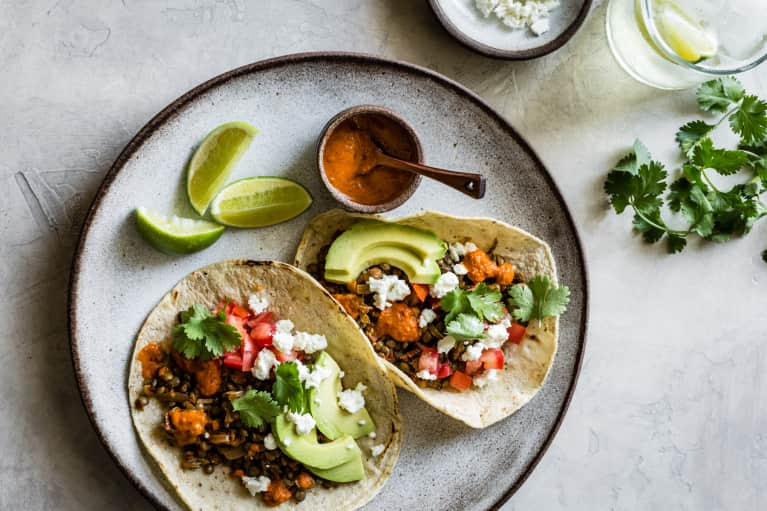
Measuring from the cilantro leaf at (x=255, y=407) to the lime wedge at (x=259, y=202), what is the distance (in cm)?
71

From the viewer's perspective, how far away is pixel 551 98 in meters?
3.51

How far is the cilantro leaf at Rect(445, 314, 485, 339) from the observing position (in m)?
3.05

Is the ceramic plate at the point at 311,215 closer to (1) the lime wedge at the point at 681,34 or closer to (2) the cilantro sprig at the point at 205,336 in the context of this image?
(2) the cilantro sprig at the point at 205,336

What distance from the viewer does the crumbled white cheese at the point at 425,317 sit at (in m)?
3.14

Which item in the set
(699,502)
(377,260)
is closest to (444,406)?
(377,260)

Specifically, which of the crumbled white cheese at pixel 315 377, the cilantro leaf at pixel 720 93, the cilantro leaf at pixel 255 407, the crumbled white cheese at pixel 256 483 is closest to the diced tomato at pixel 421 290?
the crumbled white cheese at pixel 315 377

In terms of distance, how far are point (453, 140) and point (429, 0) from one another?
2.03ft

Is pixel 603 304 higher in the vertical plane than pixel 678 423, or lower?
higher

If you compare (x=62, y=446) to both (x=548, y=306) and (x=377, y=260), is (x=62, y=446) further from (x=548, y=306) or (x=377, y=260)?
(x=548, y=306)

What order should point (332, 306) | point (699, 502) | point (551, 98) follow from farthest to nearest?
point (699, 502), point (551, 98), point (332, 306)

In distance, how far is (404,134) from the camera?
3.06m

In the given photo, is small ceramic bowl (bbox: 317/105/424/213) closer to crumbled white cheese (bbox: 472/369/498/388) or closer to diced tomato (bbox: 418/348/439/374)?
diced tomato (bbox: 418/348/439/374)

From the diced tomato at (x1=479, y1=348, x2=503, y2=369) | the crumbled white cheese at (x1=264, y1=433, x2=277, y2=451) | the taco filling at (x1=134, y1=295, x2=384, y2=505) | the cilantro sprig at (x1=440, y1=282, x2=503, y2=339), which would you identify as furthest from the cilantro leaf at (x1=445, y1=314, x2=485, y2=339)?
the crumbled white cheese at (x1=264, y1=433, x2=277, y2=451)

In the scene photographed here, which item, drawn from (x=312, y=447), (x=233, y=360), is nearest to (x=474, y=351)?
(x=312, y=447)
